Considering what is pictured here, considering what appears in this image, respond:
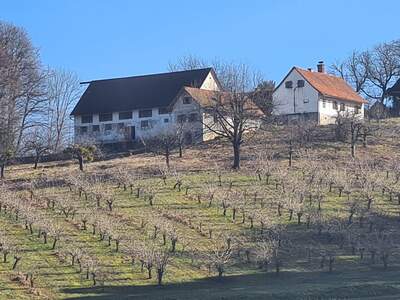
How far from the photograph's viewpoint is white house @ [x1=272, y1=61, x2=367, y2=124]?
238ft

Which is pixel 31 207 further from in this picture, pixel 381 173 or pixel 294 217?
pixel 381 173

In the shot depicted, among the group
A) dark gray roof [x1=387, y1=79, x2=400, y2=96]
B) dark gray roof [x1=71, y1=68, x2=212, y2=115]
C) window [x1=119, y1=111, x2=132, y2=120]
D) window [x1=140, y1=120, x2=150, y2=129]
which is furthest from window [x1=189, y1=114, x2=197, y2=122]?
dark gray roof [x1=387, y1=79, x2=400, y2=96]

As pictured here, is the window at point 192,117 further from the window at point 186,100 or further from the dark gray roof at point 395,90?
the dark gray roof at point 395,90

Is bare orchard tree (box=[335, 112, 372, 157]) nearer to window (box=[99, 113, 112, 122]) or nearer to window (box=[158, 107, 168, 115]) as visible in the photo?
window (box=[158, 107, 168, 115])

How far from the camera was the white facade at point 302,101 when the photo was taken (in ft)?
238

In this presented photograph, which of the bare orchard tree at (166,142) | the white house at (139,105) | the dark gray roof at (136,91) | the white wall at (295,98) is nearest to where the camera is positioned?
the bare orchard tree at (166,142)

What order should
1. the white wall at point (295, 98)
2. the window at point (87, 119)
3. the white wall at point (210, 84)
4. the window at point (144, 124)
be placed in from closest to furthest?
the window at point (144, 124)
the white wall at point (210, 84)
the white wall at point (295, 98)
the window at point (87, 119)

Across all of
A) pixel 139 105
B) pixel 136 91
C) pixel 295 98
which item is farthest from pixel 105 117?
pixel 295 98

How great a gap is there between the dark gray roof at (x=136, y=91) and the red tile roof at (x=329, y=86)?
9.68 metres

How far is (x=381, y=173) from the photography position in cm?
4709

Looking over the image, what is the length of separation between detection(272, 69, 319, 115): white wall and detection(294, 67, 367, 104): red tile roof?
2.00ft

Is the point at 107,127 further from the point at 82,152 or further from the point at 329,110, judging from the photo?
the point at 329,110

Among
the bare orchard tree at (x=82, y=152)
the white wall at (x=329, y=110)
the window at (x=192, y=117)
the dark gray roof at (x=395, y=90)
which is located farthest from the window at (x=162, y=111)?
the dark gray roof at (x=395, y=90)

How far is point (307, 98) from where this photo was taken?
73.2 metres
